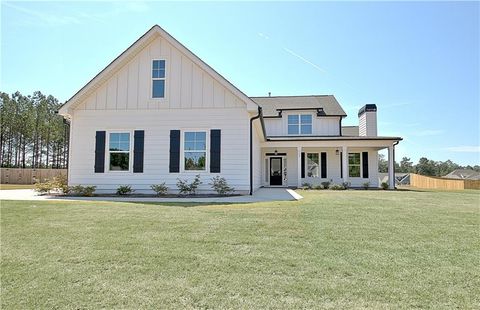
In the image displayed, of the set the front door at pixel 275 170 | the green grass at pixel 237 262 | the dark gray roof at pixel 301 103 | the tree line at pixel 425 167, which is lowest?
the green grass at pixel 237 262

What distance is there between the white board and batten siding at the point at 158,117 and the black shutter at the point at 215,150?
17 cm

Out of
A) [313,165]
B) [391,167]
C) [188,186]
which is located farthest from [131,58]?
[391,167]

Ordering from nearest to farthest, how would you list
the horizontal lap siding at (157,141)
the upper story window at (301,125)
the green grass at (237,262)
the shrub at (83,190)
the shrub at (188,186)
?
the green grass at (237,262) < the shrub at (83,190) < the shrub at (188,186) < the horizontal lap siding at (157,141) < the upper story window at (301,125)

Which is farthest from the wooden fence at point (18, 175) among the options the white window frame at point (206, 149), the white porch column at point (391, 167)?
the white porch column at point (391, 167)

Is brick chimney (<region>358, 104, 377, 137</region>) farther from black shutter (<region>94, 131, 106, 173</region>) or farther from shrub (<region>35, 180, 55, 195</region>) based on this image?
shrub (<region>35, 180, 55, 195</region>)

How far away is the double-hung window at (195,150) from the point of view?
1277 centimetres

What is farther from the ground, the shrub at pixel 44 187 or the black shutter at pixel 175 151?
the black shutter at pixel 175 151

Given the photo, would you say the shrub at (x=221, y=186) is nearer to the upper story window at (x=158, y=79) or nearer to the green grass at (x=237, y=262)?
the upper story window at (x=158, y=79)

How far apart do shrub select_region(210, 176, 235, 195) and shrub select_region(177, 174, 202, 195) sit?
2.08 feet

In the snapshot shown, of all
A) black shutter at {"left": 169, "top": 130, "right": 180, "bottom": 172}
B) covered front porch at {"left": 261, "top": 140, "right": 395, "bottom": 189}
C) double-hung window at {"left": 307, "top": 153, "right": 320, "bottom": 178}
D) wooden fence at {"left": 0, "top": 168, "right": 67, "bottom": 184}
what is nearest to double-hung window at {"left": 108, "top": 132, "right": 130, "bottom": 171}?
black shutter at {"left": 169, "top": 130, "right": 180, "bottom": 172}

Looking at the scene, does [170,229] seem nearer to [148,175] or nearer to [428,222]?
[428,222]

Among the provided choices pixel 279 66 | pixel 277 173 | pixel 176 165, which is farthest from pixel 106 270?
pixel 277 173

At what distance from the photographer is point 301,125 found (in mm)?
22109

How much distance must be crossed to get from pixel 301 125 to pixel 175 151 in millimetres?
11764
